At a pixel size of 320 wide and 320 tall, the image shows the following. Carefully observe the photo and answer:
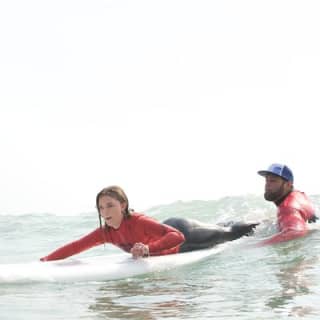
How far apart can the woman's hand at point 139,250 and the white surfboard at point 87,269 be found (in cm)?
5

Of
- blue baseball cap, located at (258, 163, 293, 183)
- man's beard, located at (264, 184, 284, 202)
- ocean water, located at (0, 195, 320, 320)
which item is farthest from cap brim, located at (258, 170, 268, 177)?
ocean water, located at (0, 195, 320, 320)

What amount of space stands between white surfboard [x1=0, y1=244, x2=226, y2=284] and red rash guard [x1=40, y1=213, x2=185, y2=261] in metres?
0.14

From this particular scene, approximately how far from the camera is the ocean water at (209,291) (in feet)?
15.0

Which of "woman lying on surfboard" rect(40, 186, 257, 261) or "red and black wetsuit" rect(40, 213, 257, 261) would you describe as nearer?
"woman lying on surfboard" rect(40, 186, 257, 261)

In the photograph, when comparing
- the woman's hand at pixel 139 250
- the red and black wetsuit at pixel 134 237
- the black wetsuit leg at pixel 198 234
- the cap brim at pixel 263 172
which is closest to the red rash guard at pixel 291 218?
the cap brim at pixel 263 172

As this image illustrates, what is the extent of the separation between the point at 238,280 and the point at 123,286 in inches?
37.3

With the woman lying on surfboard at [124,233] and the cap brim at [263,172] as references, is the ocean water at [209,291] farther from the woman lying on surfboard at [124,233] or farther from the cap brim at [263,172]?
the cap brim at [263,172]

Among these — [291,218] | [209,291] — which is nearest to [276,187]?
[291,218]

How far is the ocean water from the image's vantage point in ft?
15.0

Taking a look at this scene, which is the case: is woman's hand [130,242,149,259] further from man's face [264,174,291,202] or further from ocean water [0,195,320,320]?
man's face [264,174,291,202]

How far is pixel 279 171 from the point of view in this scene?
8.48 meters

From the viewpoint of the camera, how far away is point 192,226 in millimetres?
7348

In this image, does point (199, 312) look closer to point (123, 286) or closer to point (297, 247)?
point (123, 286)

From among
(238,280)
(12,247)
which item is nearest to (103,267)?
(238,280)
